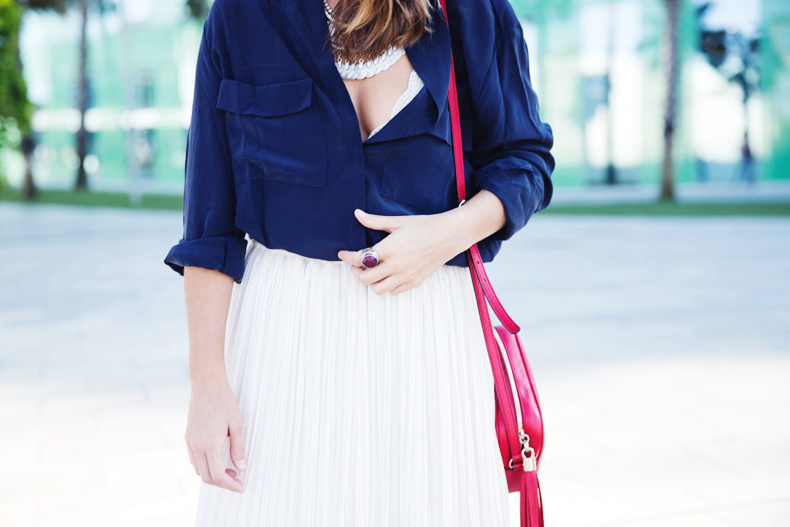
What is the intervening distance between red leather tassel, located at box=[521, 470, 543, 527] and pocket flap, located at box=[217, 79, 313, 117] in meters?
0.74

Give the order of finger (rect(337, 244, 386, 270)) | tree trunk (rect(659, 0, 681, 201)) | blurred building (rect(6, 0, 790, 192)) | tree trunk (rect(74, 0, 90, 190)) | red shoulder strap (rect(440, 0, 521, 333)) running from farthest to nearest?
1. tree trunk (rect(74, 0, 90, 190))
2. blurred building (rect(6, 0, 790, 192))
3. tree trunk (rect(659, 0, 681, 201))
4. red shoulder strap (rect(440, 0, 521, 333))
5. finger (rect(337, 244, 386, 270))

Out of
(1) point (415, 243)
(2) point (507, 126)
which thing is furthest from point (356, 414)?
(2) point (507, 126)

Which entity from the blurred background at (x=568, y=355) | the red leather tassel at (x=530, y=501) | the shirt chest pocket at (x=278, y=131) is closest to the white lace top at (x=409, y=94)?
the shirt chest pocket at (x=278, y=131)

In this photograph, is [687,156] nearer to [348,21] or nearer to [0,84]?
[0,84]

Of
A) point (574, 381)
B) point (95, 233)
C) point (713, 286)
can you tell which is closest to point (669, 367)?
point (574, 381)

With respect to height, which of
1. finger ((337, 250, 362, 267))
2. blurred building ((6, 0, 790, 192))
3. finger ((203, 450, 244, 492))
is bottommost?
finger ((203, 450, 244, 492))

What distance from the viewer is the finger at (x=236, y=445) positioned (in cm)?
131

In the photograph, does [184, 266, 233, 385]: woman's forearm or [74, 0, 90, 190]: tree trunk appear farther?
[74, 0, 90, 190]: tree trunk

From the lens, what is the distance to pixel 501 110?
4.55 feet

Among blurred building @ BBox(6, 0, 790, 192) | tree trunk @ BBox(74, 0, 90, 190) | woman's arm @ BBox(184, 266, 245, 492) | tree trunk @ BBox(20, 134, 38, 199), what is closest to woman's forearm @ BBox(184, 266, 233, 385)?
woman's arm @ BBox(184, 266, 245, 492)

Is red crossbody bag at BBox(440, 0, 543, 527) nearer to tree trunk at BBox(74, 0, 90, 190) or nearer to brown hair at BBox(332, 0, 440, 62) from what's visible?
brown hair at BBox(332, 0, 440, 62)

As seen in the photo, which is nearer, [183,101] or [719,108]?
[719,108]

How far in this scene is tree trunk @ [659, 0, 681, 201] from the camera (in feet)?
67.6

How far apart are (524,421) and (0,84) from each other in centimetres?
1598
